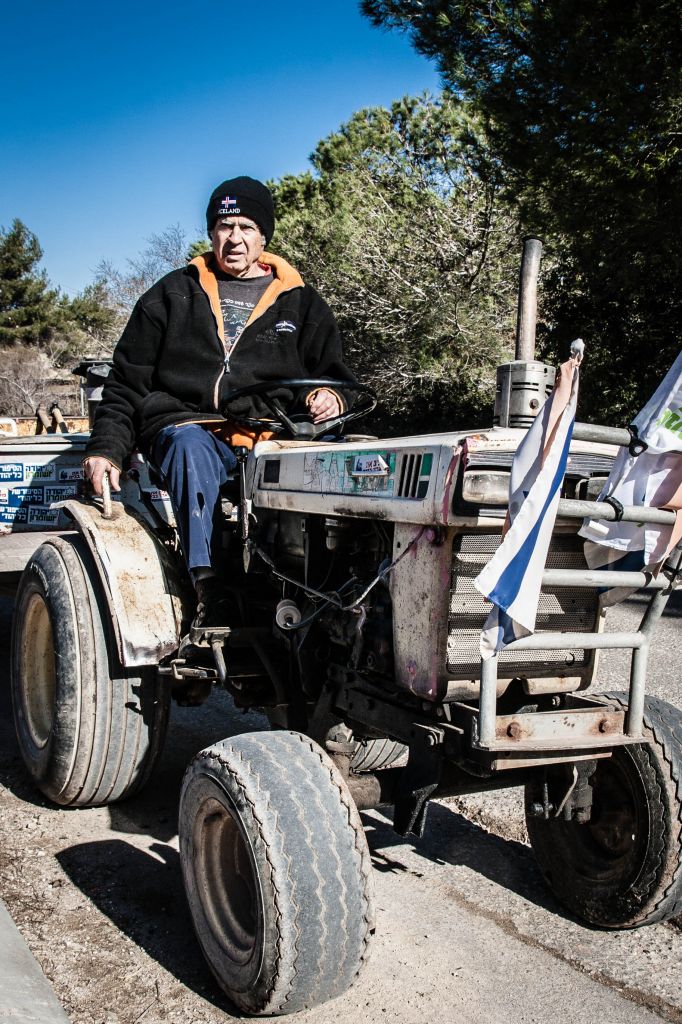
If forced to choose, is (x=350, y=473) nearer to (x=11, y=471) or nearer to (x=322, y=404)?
(x=322, y=404)

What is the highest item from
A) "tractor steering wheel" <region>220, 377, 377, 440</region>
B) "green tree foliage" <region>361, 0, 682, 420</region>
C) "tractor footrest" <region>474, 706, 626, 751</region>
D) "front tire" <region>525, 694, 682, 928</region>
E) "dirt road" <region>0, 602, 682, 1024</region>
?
"green tree foliage" <region>361, 0, 682, 420</region>

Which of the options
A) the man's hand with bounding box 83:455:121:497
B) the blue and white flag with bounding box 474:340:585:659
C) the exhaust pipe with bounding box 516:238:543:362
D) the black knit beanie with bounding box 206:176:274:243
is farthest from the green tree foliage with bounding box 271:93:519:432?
the blue and white flag with bounding box 474:340:585:659

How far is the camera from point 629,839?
10.1 ft

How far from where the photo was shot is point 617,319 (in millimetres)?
13156

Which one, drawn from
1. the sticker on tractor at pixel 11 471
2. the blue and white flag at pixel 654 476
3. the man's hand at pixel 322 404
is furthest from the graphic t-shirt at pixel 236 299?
the sticker on tractor at pixel 11 471

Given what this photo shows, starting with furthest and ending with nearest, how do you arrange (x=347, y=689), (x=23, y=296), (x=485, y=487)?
(x=23, y=296) < (x=347, y=689) < (x=485, y=487)

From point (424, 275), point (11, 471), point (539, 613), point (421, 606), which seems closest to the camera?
point (421, 606)

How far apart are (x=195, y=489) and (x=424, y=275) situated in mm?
15576

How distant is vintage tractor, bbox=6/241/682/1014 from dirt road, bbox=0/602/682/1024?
155 mm

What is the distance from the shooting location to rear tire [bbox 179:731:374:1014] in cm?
238

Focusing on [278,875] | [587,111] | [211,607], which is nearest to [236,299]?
[211,607]

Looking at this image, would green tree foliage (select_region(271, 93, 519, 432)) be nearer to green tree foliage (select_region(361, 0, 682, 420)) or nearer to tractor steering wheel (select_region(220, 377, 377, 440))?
green tree foliage (select_region(361, 0, 682, 420))

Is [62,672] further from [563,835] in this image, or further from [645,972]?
[645,972]

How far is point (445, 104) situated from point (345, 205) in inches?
115
